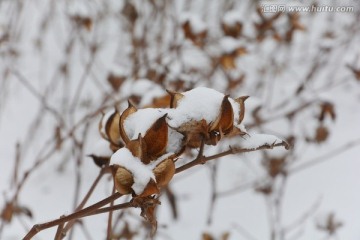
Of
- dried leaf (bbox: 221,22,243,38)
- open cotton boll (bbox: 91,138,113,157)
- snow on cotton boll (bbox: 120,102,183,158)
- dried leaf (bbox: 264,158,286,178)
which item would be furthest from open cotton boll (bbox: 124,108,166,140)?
dried leaf (bbox: 264,158,286,178)

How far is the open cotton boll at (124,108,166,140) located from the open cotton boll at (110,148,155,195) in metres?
0.04

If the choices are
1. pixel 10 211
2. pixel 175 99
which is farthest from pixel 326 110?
pixel 175 99

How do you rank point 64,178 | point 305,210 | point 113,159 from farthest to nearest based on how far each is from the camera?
point 64,178, point 305,210, point 113,159

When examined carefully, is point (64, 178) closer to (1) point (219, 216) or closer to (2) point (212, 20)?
(1) point (219, 216)

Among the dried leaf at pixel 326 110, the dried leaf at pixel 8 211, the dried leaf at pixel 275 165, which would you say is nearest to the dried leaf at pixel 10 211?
the dried leaf at pixel 8 211

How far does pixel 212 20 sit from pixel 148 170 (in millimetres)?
4863

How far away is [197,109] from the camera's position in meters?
0.56

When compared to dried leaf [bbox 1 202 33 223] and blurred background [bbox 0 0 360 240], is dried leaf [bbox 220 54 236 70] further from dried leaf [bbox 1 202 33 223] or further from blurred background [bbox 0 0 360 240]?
dried leaf [bbox 1 202 33 223]

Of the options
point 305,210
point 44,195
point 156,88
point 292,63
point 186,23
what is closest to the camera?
point 156,88

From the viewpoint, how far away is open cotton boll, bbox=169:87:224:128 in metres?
0.56

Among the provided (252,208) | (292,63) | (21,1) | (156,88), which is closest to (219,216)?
(252,208)

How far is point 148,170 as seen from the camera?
52 centimetres

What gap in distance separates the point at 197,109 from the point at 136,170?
0.36 feet

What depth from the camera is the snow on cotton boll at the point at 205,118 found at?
0.56 m
